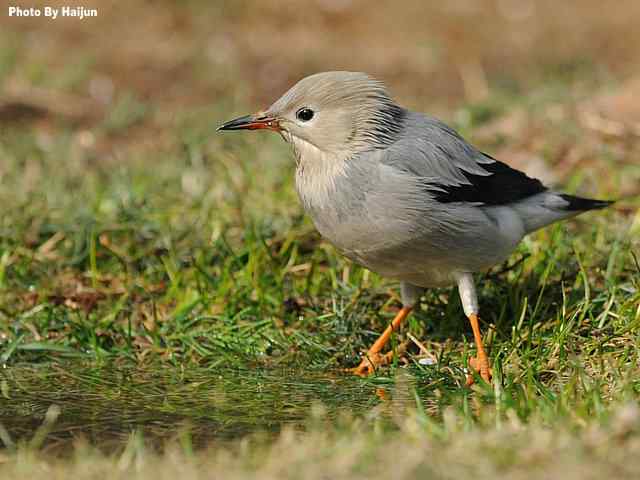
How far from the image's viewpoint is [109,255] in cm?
631

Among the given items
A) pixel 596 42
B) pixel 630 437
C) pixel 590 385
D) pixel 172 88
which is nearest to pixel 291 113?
pixel 590 385

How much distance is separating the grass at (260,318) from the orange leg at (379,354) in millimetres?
92

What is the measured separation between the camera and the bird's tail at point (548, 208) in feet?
17.9

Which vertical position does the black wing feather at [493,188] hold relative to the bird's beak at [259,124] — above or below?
below

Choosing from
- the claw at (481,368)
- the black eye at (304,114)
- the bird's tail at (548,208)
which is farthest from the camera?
the bird's tail at (548,208)

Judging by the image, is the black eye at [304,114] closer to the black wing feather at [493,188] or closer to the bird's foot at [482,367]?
the black wing feather at [493,188]

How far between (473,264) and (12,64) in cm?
603

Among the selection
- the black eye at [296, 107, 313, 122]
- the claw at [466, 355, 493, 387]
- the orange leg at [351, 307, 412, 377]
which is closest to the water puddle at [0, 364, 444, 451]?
the orange leg at [351, 307, 412, 377]

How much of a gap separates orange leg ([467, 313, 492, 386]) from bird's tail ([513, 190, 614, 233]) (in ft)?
2.06

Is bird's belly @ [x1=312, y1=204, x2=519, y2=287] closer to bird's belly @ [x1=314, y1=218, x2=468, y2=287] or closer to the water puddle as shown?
bird's belly @ [x1=314, y1=218, x2=468, y2=287]

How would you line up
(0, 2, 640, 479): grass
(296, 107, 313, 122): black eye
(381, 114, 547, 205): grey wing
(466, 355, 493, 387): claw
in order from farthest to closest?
(296, 107, 313, 122): black eye < (381, 114, 547, 205): grey wing < (466, 355, 493, 387): claw < (0, 2, 640, 479): grass

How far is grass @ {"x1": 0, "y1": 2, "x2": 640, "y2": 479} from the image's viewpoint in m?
3.50

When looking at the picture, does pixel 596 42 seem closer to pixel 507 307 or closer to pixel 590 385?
pixel 507 307

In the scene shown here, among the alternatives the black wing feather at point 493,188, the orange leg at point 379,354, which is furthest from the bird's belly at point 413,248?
the orange leg at point 379,354
